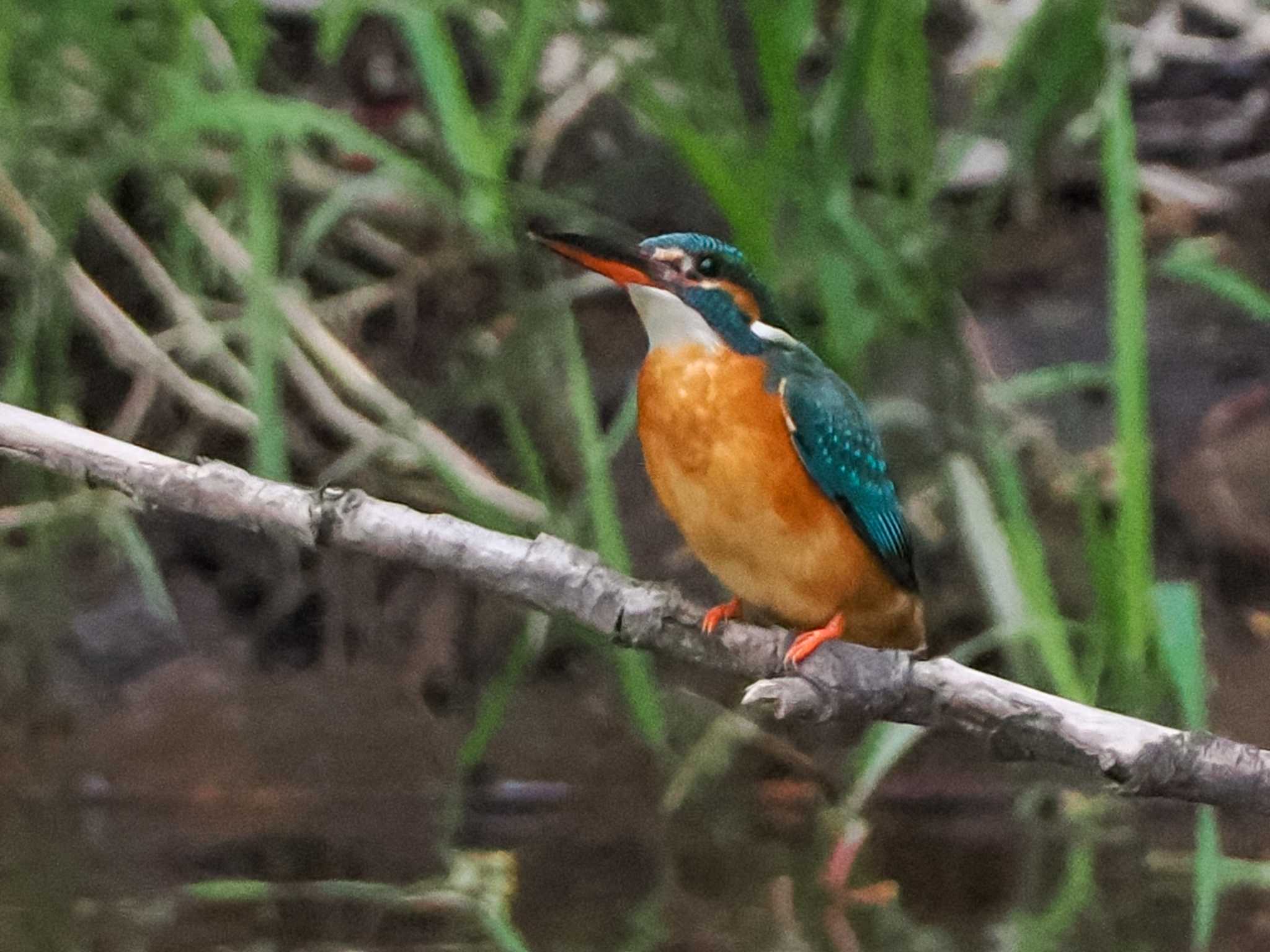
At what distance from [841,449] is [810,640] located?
0.13 m

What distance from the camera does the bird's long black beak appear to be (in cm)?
96

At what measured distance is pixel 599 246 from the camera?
972 millimetres

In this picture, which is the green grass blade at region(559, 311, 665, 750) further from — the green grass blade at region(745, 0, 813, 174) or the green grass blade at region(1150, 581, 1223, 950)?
the green grass blade at region(1150, 581, 1223, 950)

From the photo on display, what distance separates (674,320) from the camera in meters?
1.03

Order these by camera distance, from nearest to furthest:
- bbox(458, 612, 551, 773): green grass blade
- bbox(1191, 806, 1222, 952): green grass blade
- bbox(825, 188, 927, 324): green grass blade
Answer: bbox(1191, 806, 1222, 952): green grass blade, bbox(825, 188, 927, 324): green grass blade, bbox(458, 612, 551, 773): green grass blade

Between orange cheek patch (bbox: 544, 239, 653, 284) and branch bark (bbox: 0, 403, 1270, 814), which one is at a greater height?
orange cheek patch (bbox: 544, 239, 653, 284)

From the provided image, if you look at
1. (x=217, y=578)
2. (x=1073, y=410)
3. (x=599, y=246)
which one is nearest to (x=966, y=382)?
(x=1073, y=410)

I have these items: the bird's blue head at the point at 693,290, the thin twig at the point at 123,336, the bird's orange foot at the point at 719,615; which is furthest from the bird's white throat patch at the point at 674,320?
the thin twig at the point at 123,336

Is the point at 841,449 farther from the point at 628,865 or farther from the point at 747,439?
the point at 628,865

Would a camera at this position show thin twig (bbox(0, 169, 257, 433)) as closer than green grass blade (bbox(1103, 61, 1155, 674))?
No

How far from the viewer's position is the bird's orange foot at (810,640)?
0.99m

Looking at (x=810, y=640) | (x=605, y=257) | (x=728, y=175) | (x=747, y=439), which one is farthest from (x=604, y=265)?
(x=728, y=175)

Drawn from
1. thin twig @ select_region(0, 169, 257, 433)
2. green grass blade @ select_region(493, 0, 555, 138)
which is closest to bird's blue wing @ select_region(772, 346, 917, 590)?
green grass blade @ select_region(493, 0, 555, 138)

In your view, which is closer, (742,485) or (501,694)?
(742,485)
